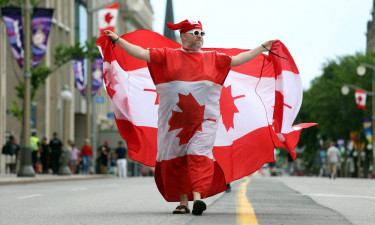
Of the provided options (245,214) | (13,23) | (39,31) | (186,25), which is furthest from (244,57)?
(39,31)

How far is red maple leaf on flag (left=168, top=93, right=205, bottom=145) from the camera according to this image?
9867mm

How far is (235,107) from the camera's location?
11.7m

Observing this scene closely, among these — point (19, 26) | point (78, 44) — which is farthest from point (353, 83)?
point (19, 26)

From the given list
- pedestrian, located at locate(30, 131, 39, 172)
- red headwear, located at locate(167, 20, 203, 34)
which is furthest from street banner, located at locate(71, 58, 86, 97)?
red headwear, located at locate(167, 20, 203, 34)

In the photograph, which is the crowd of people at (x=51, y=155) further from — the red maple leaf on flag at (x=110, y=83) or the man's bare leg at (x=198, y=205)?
the man's bare leg at (x=198, y=205)

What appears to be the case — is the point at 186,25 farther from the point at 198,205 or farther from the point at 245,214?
the point at 245,214

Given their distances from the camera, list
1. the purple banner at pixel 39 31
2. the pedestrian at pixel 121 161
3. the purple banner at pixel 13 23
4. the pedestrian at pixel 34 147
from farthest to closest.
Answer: the pedestrian at pixel 121 161 < the pedestrian at pixel 34 147 < the purple banner at pixel 39 31 < the purple banner at pixel 13 23

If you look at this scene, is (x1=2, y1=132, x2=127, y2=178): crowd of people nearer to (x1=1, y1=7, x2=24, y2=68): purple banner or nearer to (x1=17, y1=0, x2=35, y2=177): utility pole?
(x1=17, y1=0, x2=35, y2=177): utility pole

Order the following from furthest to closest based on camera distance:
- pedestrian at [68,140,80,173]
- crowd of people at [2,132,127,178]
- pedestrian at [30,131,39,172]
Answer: pedestrian at [68,140,80,173]
crowd of people at [2,132,127,178]
pedestrian at [30,131,39,172]

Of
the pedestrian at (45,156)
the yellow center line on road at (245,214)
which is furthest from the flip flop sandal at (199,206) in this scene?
the pedestrian at (45,156)

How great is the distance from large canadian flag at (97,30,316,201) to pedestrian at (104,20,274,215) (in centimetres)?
93

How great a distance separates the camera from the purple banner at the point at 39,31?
30.1 metres

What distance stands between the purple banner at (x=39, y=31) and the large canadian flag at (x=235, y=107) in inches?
736

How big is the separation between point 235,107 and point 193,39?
204 cm
